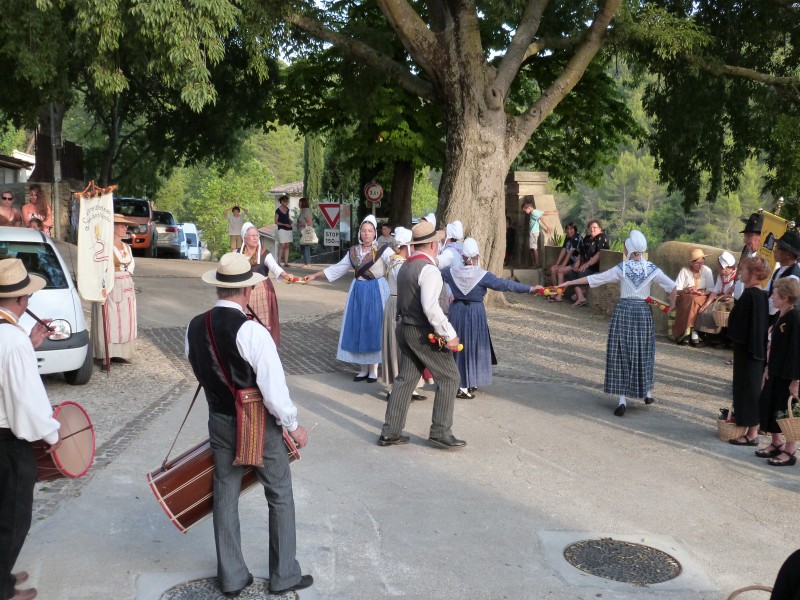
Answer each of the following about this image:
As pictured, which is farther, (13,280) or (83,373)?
(83,373)

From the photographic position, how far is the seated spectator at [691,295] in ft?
45.7

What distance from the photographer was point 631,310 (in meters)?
9.25

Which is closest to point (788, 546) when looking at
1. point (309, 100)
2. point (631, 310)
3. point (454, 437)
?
point (454, 437)

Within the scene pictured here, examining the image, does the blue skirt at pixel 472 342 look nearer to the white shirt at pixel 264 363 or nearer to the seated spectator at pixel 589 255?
the white shirt at pixel 264 363

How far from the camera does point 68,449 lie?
5.00 m

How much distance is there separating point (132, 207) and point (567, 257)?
63.2 feet

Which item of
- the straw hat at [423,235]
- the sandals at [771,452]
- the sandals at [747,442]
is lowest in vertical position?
the sandals at [747,442]

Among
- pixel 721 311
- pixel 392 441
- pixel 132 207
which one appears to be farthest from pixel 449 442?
pixel 132 207

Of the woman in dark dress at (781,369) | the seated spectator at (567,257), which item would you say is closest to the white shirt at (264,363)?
the woman in dark dress at (781,369)

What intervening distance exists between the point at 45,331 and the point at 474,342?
524cm

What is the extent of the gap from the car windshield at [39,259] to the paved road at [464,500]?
3.69ft

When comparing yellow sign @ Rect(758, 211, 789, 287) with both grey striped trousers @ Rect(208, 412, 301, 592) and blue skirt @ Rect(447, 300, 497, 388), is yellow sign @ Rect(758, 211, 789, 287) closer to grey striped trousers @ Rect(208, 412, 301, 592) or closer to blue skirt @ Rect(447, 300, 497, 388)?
blue skirt @ Rect(447, 300, 497, 388)

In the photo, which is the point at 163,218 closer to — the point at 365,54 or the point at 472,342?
the point at 365,54

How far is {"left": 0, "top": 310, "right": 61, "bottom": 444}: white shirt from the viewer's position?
4.48m
